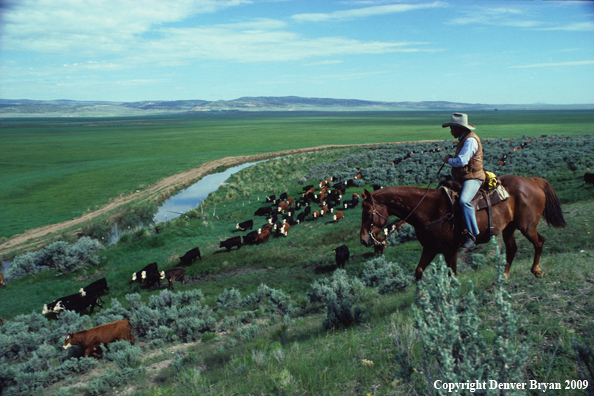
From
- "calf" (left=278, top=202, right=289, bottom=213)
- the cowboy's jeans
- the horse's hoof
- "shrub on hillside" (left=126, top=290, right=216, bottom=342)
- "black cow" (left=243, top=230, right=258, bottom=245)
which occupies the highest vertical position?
the cowboy's jeans

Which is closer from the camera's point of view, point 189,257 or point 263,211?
point 189,257

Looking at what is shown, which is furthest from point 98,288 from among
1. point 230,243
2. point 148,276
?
point 230,243

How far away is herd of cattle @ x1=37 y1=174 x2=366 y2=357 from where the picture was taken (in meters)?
8.59

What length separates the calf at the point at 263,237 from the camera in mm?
19095

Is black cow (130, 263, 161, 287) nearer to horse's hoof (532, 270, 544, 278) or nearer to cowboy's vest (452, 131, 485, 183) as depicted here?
cowboy's vest (452, 131, 485, 183)

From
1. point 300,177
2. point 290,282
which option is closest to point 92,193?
point 300,177

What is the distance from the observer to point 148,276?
1472cm


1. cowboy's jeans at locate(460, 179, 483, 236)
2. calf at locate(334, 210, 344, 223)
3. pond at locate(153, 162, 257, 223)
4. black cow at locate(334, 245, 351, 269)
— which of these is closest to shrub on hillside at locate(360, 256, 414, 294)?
black cow at locate(334, 245, 351, 269)

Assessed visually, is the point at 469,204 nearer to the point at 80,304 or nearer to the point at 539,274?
the point at 539,274

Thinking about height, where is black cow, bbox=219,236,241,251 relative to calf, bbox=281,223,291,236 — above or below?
below

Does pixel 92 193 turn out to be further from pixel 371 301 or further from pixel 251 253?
pixel 371 301

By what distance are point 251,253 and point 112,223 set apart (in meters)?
13.7

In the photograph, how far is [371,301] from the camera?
25.2 feet

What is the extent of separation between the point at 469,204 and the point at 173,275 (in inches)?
491
